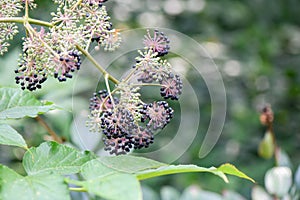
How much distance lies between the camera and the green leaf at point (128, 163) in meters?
0.84

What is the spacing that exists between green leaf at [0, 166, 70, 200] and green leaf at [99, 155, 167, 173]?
0.11m

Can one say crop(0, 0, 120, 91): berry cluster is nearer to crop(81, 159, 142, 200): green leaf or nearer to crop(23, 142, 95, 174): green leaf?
crop(23, 142, 95, 174): green leaf

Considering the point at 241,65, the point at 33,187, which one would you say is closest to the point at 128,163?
the point at 33,187

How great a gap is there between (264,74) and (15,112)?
2.58 meters

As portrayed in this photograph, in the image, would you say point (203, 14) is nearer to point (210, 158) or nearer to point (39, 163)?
point (210, 158)

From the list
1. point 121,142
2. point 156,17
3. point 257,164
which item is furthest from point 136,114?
point 156,17

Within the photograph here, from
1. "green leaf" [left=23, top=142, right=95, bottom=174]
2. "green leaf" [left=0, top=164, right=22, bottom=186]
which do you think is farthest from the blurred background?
"green leaf" [left=0, top=164, right=22, bottom=186]

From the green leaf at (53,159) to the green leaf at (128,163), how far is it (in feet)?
0.17

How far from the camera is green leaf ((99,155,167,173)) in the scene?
2.77ft

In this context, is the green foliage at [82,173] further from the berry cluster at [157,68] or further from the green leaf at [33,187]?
the berry cluster at [157,68]

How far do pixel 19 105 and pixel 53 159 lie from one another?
0.17 meters


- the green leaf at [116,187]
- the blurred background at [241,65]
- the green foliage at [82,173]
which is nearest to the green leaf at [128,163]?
the green foliage at [82,173]

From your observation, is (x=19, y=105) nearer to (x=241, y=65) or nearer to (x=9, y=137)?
(x=9, y=137)

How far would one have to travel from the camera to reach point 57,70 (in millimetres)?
905
